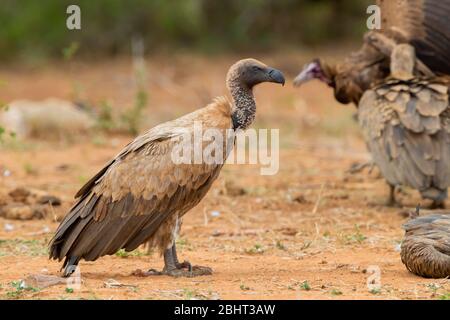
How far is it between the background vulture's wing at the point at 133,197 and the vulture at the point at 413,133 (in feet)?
8.72

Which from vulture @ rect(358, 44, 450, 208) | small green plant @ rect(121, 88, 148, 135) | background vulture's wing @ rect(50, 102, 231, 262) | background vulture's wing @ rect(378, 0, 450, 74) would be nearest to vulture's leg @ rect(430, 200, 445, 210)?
vulture @ rect(358, 44, 450, 208)

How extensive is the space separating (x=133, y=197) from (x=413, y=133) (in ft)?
10.7

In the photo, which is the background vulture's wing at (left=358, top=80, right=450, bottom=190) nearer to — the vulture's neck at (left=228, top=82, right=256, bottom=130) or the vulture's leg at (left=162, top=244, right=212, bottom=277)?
the vulture's neck at (left=228, top=82, right=256, bottom=130)

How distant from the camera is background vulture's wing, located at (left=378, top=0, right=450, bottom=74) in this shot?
9797 mm

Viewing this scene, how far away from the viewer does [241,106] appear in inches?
258

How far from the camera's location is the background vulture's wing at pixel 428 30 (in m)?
9.80

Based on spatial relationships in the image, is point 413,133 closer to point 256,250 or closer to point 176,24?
point 256,250

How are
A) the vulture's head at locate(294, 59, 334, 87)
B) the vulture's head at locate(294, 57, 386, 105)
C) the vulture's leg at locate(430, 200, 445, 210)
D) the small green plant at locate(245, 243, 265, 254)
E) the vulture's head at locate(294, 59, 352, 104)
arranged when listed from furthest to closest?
the vulture's head at locate(294, 59, 334, 87), the vulture's head at locate(294, 59, 352, 104), the vulture's head at locate(294, 57, 386, 105), the vulture's leg at locate(430, 200, 445, 210), the small green plant at locate(245, 243, 265, 254)

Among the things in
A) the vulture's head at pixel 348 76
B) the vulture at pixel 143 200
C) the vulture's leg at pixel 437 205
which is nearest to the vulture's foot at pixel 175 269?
the vulture at pixel 143 200

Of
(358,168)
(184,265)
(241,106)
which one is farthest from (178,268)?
(358,168)

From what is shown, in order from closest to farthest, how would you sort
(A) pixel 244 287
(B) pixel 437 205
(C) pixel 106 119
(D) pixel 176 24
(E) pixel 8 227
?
1. (A) pixel 244 287
2. (E) pixel 8 227
3. (B) pixel 437 205
4. (C) pixel 106 119
5. (D) pixel 176 24

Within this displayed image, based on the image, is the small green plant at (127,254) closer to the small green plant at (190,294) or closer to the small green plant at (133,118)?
the small green plant at (190,294)

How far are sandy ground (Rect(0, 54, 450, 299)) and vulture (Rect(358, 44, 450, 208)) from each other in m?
0.43
